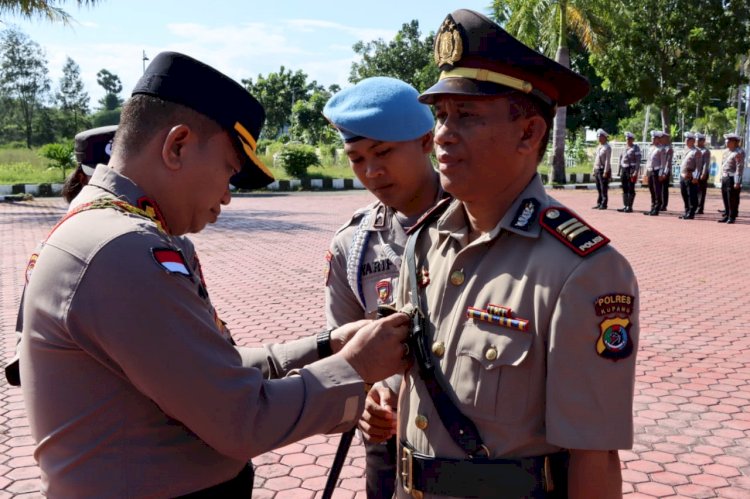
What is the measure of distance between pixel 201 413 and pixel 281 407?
0.18 m

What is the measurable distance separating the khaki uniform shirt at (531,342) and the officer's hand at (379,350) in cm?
8

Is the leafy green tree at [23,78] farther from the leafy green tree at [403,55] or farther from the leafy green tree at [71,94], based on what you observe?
the leafy green tree at [403,55]

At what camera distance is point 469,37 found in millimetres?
1836

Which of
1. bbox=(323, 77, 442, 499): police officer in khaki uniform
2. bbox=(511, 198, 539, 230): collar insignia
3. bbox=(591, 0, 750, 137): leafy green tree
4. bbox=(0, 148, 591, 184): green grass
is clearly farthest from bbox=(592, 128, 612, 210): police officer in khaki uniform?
bbox=(511, 198, 539, 230): collar insignia

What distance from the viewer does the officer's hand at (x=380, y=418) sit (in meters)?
2.24

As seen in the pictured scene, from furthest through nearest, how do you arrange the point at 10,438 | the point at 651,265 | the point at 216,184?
the point at 651,265 → the point at 10,438 → the point at 216,184

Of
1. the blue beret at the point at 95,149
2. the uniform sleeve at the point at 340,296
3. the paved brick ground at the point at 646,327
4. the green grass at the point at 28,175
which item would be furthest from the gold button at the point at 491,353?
the green grass at the point at 28,175

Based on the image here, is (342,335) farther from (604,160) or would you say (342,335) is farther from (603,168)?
(604,160)

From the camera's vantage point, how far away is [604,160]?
56.9 ft

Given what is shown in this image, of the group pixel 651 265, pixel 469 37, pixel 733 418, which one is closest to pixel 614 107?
pixel 651 265

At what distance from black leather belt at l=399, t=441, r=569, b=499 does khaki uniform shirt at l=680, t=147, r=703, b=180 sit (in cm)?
1505

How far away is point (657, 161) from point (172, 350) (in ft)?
53.8

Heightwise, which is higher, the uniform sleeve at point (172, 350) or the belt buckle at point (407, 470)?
the uniform sleeve at point (172, 350)

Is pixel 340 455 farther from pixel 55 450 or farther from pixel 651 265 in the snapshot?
pixel 651 265
